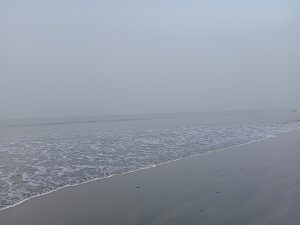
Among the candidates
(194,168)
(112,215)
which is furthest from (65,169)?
(112,215)

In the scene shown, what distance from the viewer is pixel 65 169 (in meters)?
13.0

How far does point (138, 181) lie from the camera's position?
415 inches

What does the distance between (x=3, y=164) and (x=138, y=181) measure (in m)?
6.53

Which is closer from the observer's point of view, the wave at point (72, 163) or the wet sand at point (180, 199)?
the wet sand at point (180, 199)

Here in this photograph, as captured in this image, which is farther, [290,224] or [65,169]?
[65,169]

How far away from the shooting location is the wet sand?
705cm

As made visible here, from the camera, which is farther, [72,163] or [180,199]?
[72,163]

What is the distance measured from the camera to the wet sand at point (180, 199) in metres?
7.05

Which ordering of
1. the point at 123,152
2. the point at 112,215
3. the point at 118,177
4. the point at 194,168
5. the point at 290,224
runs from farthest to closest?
1. the point at 123,152
2. the point at 194,168
3. the point at 118,177
4. the point at 112,215
5. the point at 290,224

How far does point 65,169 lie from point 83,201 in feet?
15.8

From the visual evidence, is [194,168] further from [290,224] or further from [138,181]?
[290,224]

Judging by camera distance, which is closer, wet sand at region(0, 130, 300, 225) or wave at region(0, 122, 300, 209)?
wet sand at region(0, 130, 300, 225)

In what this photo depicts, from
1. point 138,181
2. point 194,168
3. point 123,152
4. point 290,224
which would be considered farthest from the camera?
point 123,152

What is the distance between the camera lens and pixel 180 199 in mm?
8359
